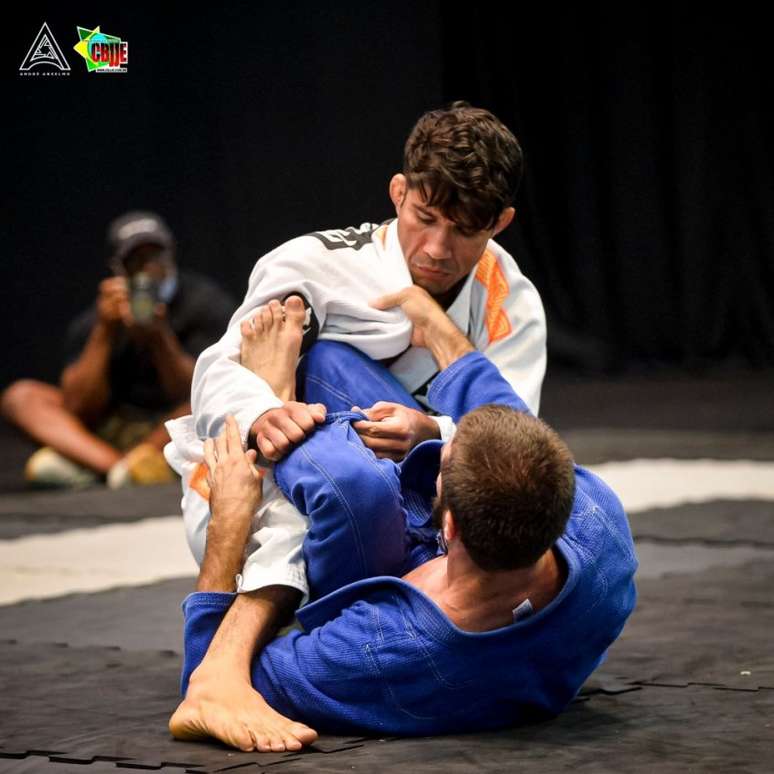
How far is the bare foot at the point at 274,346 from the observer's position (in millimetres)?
2410

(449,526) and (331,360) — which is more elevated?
(331,360)

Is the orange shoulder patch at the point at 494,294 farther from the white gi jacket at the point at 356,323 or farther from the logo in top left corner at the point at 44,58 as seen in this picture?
the logo in top left corner at the point at 44,58

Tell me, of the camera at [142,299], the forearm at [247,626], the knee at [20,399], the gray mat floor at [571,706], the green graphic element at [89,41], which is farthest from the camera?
the green graphic element at [89,41]

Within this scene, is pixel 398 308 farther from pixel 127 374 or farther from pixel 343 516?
pixel 127 374

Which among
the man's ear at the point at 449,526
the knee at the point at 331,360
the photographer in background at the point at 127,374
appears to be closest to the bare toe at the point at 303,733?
the man's ear at the point at 449,526

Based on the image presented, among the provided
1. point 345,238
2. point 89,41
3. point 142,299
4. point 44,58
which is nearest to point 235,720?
point 345,238

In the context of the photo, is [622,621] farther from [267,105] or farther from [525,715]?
[267,105]

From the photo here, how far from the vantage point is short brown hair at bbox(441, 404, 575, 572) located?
75.9 inches

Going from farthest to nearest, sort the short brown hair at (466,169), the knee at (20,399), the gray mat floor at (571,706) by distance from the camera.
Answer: the knee at (20,399), the short brown hair at (466,169), the gray mat floor at (571,706)

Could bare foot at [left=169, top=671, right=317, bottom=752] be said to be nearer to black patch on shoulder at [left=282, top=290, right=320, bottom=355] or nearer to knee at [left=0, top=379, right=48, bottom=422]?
black patch on shoulder at [left=282, top=290, right=320, bottom=355]

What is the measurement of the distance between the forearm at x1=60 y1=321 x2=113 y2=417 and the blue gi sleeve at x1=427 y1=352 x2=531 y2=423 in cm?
338

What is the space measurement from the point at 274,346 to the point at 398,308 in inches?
10.2

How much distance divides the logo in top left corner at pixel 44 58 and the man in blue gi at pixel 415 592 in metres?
5.72

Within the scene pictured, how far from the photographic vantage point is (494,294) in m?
2.65
